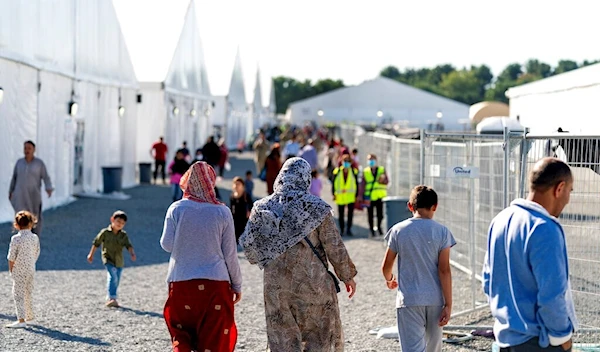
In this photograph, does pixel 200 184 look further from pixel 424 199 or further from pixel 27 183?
pixel 27 183

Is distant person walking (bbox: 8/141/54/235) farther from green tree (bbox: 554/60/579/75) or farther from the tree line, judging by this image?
the tree line

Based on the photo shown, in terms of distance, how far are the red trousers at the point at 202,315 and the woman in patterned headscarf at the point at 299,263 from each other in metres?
0.33

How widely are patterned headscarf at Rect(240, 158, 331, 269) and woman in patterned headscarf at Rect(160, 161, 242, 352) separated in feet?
0.86

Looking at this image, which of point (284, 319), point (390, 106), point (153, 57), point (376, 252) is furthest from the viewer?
point (390, 106)

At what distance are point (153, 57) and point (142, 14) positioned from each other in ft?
7.09

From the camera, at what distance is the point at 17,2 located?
19094 millimetres

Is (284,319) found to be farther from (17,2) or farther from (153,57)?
(153,57)

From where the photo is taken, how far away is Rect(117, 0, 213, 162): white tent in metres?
32.6

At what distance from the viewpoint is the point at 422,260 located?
684 cm

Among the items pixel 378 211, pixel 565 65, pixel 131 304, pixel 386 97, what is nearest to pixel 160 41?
pixel 378 211

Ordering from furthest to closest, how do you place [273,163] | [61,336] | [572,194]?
[273,163] < [61,336] < [572,194]

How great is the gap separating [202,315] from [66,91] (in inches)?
685

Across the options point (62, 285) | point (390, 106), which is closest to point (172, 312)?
point (62, 285)

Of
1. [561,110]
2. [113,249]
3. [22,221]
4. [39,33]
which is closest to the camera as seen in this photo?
[22,221]
